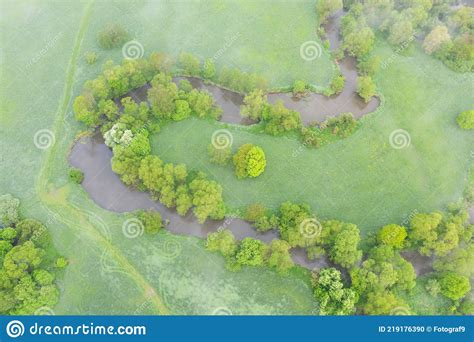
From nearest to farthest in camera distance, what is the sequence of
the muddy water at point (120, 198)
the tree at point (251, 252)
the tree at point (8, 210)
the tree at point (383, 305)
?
the tree at point (383, 305), the tree at point (251, 252), the tree at point (8, 210), the muddy water at point (120, 198)

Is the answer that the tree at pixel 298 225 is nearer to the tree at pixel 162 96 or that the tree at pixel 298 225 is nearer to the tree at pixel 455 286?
the tree at pixel 455 286

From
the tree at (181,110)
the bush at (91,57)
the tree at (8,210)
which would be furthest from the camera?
the bush at (91,57)

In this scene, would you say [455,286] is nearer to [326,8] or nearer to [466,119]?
[466,119]

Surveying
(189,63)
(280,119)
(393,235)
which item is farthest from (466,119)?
(189,63)

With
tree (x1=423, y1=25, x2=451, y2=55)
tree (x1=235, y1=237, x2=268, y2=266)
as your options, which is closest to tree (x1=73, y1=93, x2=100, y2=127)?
tree (x1=235, y1=237, x2=268, y2=266)

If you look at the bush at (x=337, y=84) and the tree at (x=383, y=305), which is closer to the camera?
the tree at (x=383, y=305)

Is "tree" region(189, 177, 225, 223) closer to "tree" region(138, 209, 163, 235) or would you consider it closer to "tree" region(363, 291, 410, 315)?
"tree" region(138, 209, 163, 235)

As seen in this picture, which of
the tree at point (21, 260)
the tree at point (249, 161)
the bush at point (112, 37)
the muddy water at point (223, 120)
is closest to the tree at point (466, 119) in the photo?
the muddy water at point (223, 120)
